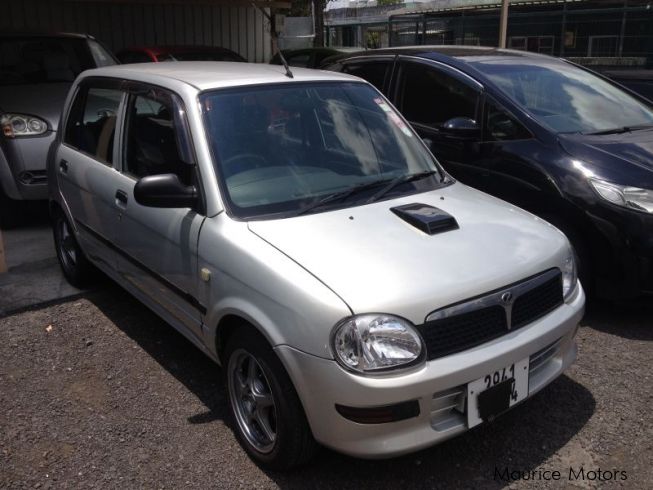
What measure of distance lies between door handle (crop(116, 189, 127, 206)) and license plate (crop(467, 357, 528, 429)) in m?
2.24

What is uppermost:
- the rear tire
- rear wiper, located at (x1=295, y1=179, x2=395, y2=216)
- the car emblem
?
rear wiper, located at (x1=295, y1=179, x2=395, y2=216)

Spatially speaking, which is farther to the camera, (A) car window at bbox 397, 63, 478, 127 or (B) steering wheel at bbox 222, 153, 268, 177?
(A) car window at bbox 397, 63, 478, 127

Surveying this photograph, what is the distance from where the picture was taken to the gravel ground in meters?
2.83

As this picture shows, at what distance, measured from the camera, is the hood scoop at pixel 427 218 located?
292 centimetres

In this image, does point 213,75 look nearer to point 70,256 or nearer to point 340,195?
point 340,195

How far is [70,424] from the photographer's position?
10.6 feet

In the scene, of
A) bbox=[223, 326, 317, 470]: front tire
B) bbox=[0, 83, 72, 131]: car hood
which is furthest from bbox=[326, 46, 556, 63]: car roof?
bbox=[223, 326, 317, 470]: front tire

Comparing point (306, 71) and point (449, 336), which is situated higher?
point (306, 71)

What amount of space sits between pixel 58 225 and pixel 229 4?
7.61 metres

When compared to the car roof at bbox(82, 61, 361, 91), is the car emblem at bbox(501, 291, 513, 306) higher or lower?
lower

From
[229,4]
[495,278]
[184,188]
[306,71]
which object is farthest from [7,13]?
[495,278]

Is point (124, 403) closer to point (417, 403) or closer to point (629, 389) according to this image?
point (417, 403)

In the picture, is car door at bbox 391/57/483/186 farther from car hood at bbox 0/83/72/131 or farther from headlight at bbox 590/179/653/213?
car hood at bbox 0/83/72/131

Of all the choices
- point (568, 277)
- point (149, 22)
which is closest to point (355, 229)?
point (568, 277)
